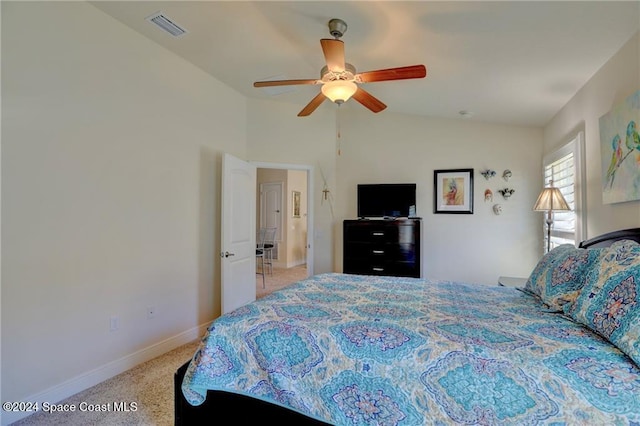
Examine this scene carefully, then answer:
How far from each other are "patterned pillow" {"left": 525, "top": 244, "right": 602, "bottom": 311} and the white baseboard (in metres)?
3.16

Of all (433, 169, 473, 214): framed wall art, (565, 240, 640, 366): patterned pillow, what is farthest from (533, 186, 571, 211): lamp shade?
(565, 240, 640, 366): patterned pillow

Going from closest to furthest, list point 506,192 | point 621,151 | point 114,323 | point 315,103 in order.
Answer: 1. point 621,151
2. point 114,323
3. point 315,103
4. point 506,192

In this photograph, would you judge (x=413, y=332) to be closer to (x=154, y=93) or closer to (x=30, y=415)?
(x=30, y=415)

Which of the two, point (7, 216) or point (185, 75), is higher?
point (185, 75)

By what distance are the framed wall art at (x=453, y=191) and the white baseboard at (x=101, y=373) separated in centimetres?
355

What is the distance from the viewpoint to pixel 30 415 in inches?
79.0

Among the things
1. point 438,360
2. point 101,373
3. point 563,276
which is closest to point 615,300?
point 563,276

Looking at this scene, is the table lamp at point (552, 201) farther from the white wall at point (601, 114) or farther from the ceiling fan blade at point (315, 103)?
the ceiling fan blade at point (315, 103)

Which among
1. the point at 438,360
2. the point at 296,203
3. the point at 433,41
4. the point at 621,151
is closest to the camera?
the point at 438,360

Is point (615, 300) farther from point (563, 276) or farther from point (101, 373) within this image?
point (101, 373)

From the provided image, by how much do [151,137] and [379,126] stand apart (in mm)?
3068

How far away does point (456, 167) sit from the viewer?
4.23 metres

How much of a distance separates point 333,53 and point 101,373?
9.75ft

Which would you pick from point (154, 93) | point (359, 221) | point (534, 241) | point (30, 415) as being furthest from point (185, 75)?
point (534, 241)
